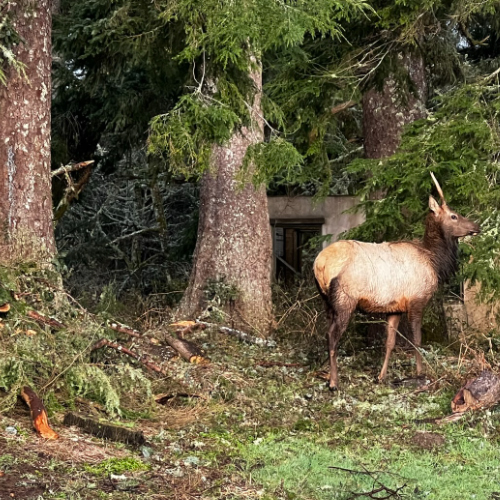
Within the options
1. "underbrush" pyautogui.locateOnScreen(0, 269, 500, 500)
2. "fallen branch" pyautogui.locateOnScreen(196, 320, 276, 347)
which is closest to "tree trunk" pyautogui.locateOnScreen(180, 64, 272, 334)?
"fallen branch" pyautogui.locateOnScreen(196, 320, 276, 347)

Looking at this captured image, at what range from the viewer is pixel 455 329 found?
13.8 meters

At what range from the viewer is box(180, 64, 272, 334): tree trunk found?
44.7 ft

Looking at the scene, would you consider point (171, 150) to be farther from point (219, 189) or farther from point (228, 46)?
point (219, 189)

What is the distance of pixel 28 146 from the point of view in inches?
423

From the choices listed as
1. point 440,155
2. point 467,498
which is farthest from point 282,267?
point 467,498

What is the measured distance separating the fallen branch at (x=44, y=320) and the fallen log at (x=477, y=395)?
4.15m

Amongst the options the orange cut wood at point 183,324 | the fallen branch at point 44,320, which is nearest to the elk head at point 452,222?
the orange cut wood at point 183,324

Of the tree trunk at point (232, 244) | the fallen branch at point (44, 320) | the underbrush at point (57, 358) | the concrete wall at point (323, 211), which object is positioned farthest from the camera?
the concrete wall at point (323, 211)

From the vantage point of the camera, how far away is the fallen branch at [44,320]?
9.30m

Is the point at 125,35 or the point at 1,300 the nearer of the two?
the point at 1,300

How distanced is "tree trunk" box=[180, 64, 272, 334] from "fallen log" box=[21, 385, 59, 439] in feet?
18.9

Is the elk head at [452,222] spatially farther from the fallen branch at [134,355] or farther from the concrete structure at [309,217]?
the concrete structure at [309,217]

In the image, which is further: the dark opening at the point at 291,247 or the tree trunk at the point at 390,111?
the dark opening at the point at 291,247

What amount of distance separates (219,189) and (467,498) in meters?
7.80
